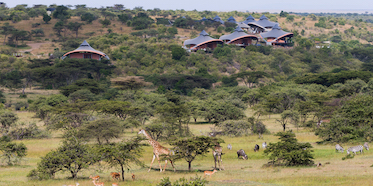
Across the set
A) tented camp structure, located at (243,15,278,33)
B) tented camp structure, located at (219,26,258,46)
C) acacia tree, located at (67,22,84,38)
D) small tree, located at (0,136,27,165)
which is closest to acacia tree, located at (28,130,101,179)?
small tree, located at (0,136,27,165)

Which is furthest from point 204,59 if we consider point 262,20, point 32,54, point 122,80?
point 262,20

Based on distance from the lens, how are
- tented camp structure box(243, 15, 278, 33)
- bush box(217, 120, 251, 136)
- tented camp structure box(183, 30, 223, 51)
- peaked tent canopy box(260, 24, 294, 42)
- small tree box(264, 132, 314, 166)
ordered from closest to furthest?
small tree box(264, 132, 314, 166)
bush box(217, 120, 251, 136)
tented camp structure box(183, 30, 223, 51)
peaked tent canopy box(260, 24, 294, 42)
tented camp structure box(243, 15, 278, 33)

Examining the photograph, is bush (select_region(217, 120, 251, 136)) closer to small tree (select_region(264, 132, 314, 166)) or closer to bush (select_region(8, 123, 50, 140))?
small tree (select_region(264, 132, 314, 166))

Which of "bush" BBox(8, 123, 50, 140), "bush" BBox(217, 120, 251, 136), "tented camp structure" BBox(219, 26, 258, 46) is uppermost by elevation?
"tented camp structure" BBox(219, 26, 258, 46)

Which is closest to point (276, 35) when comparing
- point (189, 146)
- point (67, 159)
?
point (189, 146)

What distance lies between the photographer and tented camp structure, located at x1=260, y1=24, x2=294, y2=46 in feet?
415

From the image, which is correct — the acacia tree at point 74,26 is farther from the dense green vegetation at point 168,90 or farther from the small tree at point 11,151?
the small tree at point 11,151

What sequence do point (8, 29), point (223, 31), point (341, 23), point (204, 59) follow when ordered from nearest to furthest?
1. point (204, 59)
2. point (8, 29)
3. point (223, 31)
4. point (341, 23)

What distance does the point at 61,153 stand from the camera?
874 inches

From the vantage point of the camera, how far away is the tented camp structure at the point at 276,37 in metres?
127

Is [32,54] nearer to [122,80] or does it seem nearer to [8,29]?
[8,29]

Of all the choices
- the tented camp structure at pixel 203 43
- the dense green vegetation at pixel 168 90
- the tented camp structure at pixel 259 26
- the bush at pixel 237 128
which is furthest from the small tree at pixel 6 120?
the tented camp structure at pixel 259 26

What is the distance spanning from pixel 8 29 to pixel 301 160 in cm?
11065

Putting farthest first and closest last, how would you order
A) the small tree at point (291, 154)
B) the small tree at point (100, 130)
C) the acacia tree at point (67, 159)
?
the small tree at point (100, 130) < the small tree at point (291, 154) < the acacia tree at point (67, 159)
